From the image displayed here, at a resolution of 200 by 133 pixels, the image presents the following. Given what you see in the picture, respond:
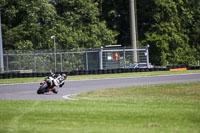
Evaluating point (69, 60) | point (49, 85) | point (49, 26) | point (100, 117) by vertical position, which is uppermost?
point (49, 26)

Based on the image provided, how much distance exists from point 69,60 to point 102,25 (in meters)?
15.4

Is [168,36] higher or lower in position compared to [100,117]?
higher

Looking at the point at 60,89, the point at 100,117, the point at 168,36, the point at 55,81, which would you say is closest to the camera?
the point at 100,117

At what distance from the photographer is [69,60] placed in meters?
34.7

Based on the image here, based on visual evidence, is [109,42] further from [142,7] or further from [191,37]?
[191,37]

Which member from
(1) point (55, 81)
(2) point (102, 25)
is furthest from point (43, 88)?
(2) point (102, 25)

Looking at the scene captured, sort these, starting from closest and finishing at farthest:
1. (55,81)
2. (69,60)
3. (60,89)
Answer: (55,81) < (60,89) < (69,60)

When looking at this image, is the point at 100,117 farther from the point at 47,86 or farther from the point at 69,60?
the point at 69,60

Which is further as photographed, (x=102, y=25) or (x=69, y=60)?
(x=102, y=25)

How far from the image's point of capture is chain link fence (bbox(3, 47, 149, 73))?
32.8 metres

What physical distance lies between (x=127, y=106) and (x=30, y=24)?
35734 millimetres

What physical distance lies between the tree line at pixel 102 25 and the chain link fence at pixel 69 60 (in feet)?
34.0

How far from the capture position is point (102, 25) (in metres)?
49.1

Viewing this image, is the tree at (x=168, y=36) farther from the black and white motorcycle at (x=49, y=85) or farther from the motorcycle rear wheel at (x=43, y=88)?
the motorcycle rear wheel at (x=43, y=88)
